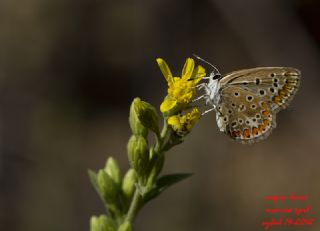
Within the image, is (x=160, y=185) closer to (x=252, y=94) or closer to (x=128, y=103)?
(x=252, y=94)

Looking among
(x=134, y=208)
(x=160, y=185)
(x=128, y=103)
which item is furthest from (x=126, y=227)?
(x=128, y=103)

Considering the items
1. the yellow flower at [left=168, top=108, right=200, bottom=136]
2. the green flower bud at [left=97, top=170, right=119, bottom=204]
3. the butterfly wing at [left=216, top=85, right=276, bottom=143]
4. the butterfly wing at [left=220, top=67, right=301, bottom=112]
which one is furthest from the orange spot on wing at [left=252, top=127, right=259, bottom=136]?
the green flower bud at [left=97, top=170, right=119, bottom=204]

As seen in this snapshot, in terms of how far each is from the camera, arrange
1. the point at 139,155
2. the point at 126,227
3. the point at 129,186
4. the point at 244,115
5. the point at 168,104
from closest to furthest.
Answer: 1. the point at 126,227
2. the point at 139,155
3. the point at 168,104
4. the point at 129,186
5. the point at 244,115

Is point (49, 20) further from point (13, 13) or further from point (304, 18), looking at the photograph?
point (304, 18)

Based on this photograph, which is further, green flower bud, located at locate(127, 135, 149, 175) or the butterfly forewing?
the butterfly forewing

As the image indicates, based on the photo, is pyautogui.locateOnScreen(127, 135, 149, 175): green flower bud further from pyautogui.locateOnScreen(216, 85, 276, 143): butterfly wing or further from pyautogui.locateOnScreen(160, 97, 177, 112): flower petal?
pyautogui.locateOnScreen(216, 85, 276, 143): butterfly wing

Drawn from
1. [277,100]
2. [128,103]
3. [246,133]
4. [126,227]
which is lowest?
[126,227]
